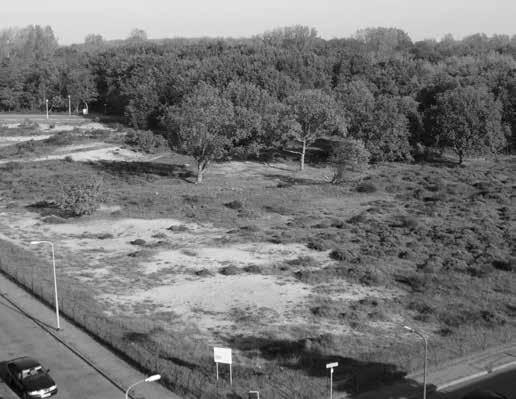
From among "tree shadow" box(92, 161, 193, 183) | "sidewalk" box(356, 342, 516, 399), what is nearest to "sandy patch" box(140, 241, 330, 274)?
"sidewalk" box(356, 342, 516, 399)

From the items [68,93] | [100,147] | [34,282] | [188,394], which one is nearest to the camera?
[188,394]

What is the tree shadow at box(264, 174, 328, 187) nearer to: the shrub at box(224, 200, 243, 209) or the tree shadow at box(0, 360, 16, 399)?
the shrub at box(224, 200, 243, 209)

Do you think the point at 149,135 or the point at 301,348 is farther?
the point at 149,135

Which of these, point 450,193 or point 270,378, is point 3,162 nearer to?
point 450,193

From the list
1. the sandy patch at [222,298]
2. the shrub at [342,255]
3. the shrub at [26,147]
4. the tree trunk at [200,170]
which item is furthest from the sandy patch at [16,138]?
the sandy patch at [222,298]

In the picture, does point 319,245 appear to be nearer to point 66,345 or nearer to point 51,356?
point 66,345

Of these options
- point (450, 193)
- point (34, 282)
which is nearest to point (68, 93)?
point (450, 193)

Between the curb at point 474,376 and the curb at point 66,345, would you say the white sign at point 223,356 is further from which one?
the curb at point 474,376
